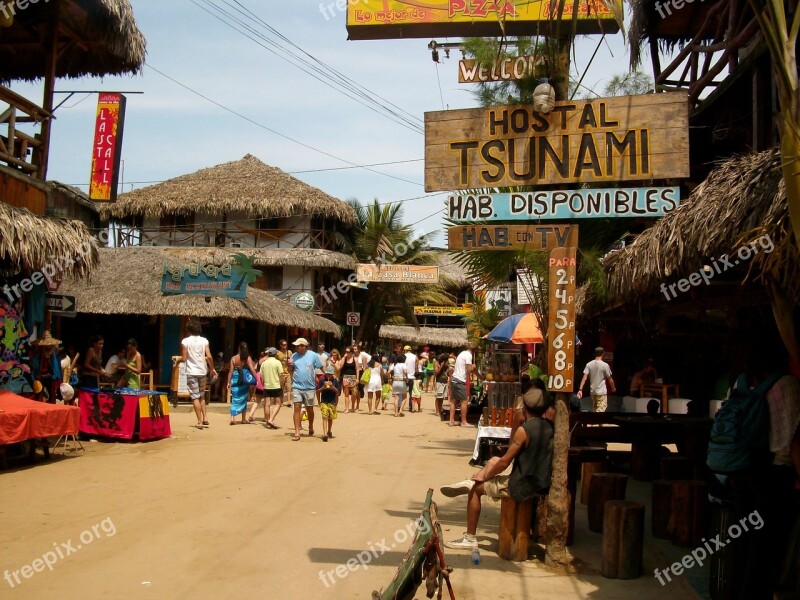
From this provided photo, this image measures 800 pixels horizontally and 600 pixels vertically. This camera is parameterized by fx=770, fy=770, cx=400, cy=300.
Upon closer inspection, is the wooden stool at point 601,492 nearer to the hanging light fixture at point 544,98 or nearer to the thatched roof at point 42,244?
the hanging light fixture at point 544,98

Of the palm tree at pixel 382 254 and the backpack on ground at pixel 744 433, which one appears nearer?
the backpack on ground at pixel 744 433

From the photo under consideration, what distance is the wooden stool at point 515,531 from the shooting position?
20.5ft

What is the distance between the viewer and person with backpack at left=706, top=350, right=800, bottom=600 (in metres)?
4.63

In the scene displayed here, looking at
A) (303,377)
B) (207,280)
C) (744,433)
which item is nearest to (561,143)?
(744,433)

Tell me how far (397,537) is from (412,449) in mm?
6120

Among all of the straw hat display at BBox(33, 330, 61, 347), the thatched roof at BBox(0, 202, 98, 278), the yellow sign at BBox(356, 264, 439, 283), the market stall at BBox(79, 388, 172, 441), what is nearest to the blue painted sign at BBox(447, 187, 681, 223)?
the thatched roof at BBox(0, 202, 98, 278)

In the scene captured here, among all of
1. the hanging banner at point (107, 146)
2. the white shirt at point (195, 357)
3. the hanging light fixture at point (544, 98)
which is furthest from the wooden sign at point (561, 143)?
the hanging banner at point (107, 146)

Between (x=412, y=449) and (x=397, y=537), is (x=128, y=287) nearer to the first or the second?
(x=412, y=449)

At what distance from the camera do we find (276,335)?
27.4m

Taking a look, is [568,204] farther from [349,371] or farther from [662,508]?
[349,371]

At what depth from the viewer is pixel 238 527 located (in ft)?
22.8

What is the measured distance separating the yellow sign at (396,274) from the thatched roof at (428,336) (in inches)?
522

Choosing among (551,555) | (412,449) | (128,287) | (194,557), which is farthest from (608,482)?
(128,287)

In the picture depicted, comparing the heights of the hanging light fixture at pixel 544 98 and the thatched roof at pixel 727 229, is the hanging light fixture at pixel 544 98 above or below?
above
